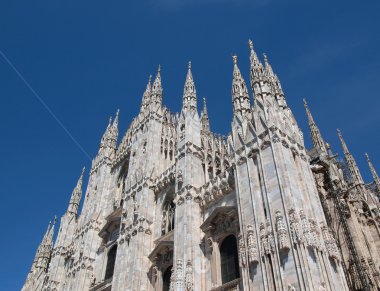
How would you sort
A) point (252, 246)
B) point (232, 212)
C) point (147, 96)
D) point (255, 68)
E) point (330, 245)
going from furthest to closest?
1. point (147, 96)
2. point (255, 68)
3. point (232, 212)
4. point (252, 246)
5. point (330, 245)

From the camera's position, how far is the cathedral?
1564 centimetres

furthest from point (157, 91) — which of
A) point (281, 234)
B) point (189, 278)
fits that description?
point (281, 234)

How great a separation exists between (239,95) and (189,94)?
704 cm

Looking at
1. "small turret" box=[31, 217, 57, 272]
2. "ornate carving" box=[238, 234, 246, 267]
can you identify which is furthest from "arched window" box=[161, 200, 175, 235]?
"small turret" box=[31, 217, 57, 272]

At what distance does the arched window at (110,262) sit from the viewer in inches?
1096

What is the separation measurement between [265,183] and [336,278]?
4.73 meters

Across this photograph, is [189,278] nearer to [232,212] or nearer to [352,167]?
[232,212]

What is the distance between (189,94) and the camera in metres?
29.9

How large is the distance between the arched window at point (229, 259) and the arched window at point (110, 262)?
11102 millimetres

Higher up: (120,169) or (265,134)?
(120,169)

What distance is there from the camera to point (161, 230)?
2528 centimetres

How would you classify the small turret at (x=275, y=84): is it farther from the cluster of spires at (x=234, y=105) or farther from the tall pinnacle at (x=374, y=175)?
the tall pinnacle at (x=374, y=175)

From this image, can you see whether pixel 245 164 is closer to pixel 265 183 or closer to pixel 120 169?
pixel 265 183

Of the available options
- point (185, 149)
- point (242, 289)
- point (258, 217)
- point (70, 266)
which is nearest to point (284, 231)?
point (258, 217)
